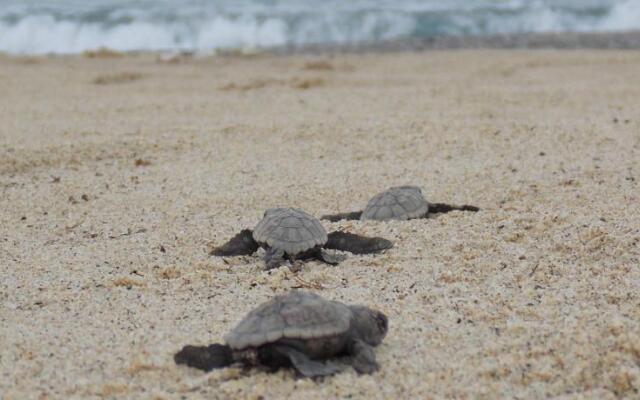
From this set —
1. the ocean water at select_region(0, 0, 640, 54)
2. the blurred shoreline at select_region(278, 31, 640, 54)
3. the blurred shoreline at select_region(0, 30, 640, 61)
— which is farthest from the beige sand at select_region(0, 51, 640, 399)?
the ocean water at select_region(0, 0, 640, 54)

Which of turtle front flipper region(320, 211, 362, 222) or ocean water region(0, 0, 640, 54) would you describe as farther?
ocean water region(0, 0, 640, 54)

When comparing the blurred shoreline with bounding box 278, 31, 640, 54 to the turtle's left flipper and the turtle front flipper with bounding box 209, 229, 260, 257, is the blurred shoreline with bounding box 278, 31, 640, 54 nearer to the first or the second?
the turtle's left flipper

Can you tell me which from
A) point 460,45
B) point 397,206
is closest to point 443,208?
point 397,206

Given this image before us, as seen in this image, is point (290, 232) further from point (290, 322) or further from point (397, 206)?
point (290, 322)

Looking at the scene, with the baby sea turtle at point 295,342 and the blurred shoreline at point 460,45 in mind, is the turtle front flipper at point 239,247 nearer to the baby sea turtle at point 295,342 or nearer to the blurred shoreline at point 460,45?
the baby sea turtle at point 295,342

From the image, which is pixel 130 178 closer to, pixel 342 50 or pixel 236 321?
pixel 236 321

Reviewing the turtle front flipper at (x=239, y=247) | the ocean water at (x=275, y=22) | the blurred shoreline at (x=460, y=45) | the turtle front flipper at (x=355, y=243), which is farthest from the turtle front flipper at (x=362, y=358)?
the ocean water at (x=275, y=22)
